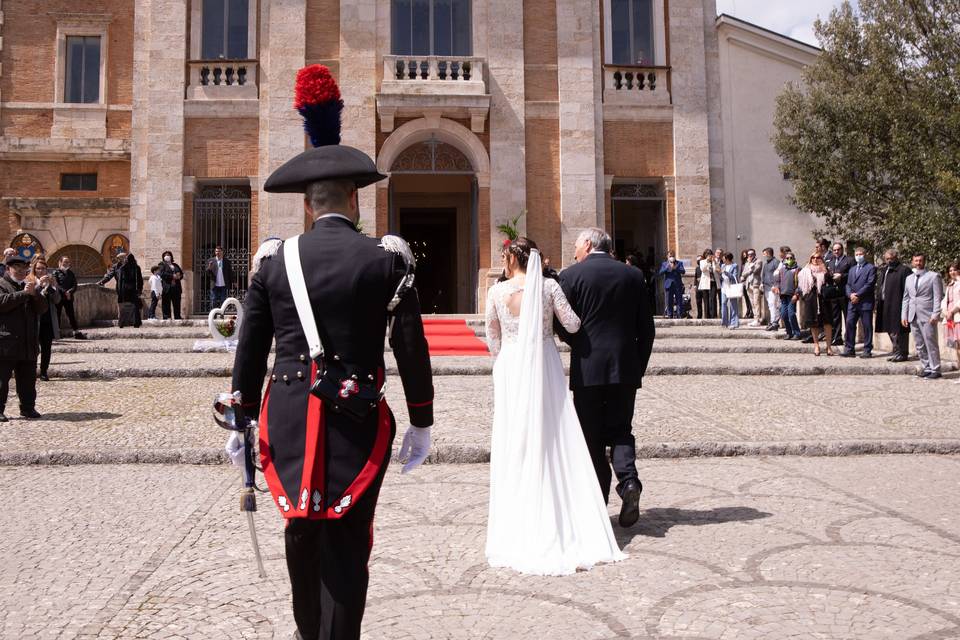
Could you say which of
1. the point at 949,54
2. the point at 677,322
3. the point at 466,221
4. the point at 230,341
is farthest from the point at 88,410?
the point at 949,54

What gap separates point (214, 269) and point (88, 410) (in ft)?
37.3

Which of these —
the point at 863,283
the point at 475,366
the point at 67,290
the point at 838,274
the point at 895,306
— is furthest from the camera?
the point at 67,290

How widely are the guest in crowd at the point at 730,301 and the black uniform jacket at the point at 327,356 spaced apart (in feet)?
53.7

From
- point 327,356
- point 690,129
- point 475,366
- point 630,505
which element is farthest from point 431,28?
point 327,356

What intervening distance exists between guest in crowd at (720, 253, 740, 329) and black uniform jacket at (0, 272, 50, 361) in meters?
13.9

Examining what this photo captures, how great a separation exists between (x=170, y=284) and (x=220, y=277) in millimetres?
1224

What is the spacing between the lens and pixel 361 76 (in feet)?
68.9

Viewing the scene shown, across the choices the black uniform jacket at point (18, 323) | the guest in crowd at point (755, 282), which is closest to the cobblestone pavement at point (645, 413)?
the black uniform jacket at point (18, 323)

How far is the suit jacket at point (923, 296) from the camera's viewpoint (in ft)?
39.8

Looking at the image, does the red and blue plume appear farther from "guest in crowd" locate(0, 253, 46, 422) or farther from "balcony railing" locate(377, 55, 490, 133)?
"balcony railing" locate(377, 55, 490, 133)

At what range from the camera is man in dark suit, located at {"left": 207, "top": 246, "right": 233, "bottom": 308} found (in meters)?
19.5

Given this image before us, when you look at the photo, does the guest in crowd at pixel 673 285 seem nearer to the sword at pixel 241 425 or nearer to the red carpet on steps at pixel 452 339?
the red carpet on steps at pixel 452 339

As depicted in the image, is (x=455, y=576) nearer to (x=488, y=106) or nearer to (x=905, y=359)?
(x=905, y=359)

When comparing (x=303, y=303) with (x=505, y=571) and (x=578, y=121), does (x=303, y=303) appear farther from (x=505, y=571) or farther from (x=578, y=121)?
(x=578, y=121)
